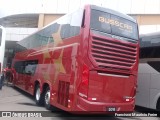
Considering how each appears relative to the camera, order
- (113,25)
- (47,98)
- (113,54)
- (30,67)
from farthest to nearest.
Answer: (30,67), (47,98), (113,25), (113,54)

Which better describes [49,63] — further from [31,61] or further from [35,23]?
[35,23]

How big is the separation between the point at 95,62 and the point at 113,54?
32.0 inches

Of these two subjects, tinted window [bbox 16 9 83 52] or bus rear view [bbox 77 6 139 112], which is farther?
tinted window [bbox 16 9 83 52]

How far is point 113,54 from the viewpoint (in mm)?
9820

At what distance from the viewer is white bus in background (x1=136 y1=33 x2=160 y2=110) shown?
12484 millimetres

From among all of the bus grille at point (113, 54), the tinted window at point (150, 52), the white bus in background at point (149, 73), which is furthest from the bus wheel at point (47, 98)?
the tinted window at point (150, 52)

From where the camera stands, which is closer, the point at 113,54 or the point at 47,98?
the point at 113,54

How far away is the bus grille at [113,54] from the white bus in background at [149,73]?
246 centimetres

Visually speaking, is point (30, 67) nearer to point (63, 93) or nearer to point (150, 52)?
point (63, 93)

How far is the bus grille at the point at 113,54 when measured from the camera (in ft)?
31.1

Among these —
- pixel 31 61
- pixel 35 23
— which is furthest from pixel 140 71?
pixel 35 23

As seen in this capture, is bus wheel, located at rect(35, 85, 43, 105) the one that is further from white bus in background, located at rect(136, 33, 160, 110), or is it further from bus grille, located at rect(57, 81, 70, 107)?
white bus in background, located at rect(136, 33, 160, 110)

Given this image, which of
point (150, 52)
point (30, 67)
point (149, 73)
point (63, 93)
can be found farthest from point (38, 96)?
point (150, 52)

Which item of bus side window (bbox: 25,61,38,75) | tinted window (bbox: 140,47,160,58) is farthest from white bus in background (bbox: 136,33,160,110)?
bus side window (bbox: 25,61,38,75)
